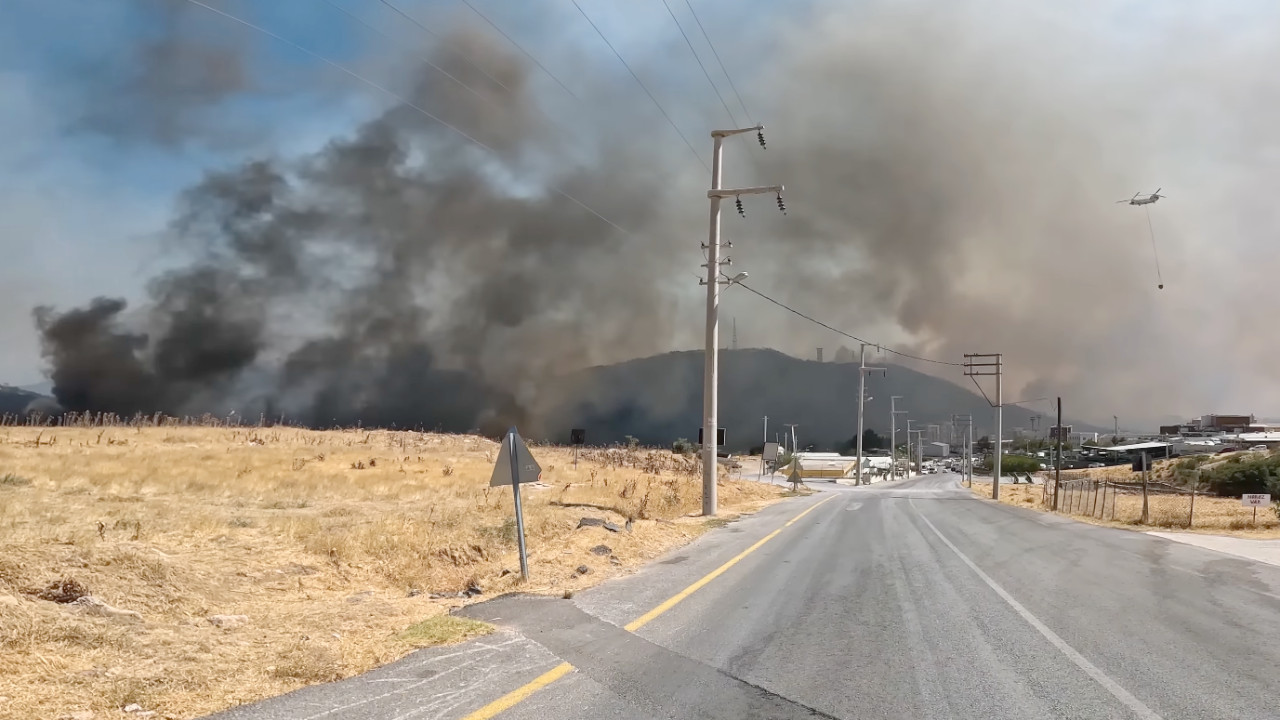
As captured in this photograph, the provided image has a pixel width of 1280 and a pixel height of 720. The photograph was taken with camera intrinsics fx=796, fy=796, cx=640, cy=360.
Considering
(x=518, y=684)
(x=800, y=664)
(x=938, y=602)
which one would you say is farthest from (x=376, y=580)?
(x=938, y=602)

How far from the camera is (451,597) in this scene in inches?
392

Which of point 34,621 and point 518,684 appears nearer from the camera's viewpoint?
point 518,684

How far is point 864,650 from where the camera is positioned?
7.20 m

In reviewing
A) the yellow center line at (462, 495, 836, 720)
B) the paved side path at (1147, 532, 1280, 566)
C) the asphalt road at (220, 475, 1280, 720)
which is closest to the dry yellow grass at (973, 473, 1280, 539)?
the paved side path at (1147, 532, 1280, 566)

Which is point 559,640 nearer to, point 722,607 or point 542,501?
point 722,607

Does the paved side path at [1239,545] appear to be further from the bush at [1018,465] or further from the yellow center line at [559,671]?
the bush at [1018,465]

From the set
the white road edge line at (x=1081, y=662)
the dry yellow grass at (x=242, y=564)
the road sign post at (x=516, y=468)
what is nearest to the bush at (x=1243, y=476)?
the dry yellow grass at (x=242, y=564)

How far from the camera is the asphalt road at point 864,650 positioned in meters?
5.53

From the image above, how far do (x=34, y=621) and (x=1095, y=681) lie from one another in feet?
27.9

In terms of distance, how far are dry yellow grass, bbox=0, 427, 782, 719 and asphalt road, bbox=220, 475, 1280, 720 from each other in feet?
2.90

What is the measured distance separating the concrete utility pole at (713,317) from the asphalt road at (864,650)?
387 inches

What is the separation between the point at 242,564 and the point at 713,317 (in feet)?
53.4

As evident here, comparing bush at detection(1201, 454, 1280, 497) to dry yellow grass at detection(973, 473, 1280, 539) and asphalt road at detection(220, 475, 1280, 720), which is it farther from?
asphalt road at detection(220, 475, 1280, 720)

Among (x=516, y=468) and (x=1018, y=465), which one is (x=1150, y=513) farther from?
(x=1018, y=465)
